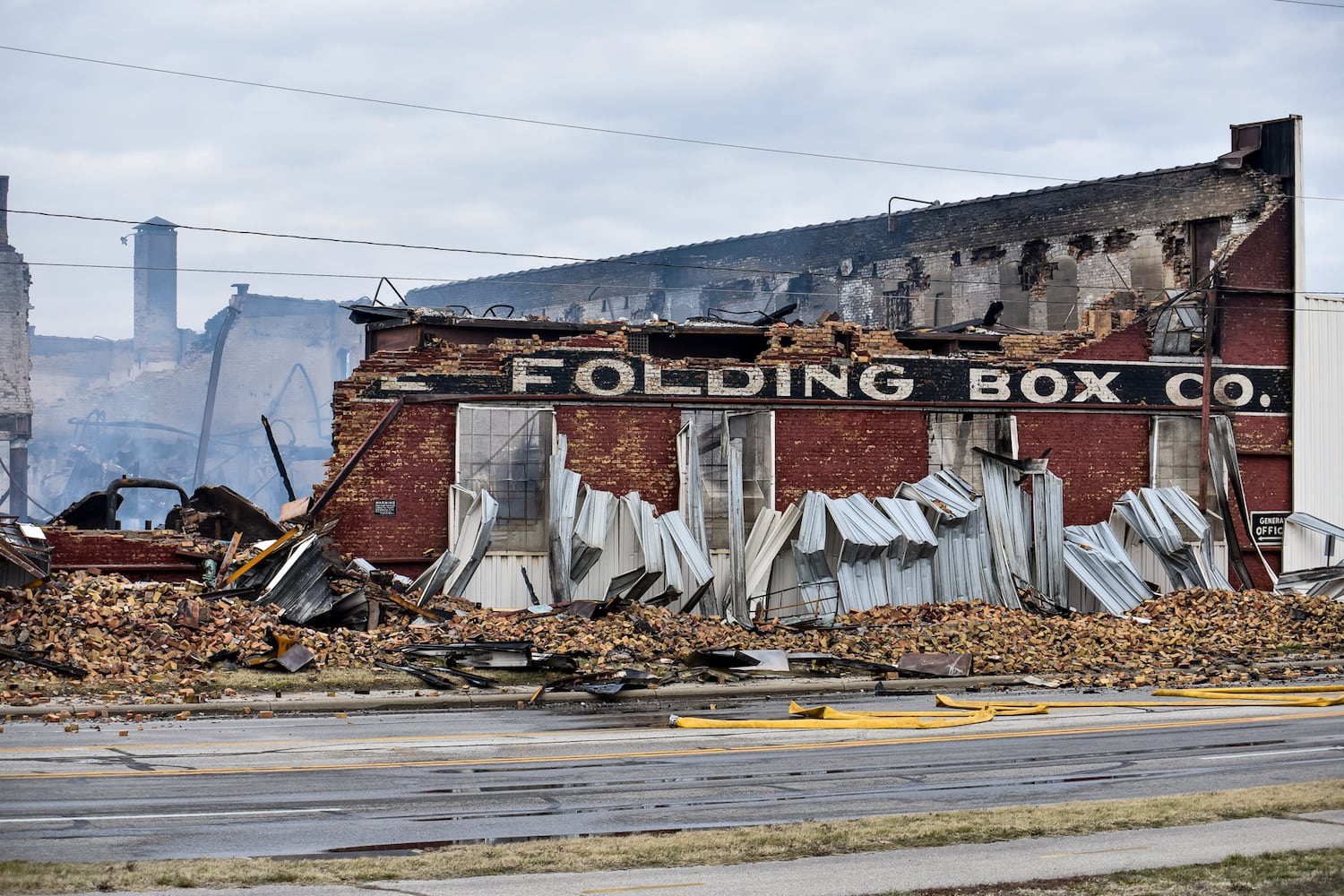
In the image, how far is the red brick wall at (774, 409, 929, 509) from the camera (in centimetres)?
2389

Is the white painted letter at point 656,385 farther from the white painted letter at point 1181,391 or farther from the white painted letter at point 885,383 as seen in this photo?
the white painted letter at point 1181,391

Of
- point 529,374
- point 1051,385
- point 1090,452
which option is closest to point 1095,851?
point 529,374

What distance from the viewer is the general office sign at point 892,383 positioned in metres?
22.8

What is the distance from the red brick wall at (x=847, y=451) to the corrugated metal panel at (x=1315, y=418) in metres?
8.32

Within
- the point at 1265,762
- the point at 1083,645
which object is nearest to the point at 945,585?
the point at 1083,645

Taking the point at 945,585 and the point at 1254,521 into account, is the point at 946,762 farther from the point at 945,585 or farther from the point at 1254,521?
the point at 1254,521

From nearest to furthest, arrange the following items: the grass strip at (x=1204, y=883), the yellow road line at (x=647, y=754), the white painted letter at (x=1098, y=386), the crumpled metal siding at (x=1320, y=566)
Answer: the grass strip at (x=1204, y=883), the yellow road line at (x=647, y=754), the crumpled metal siding at (x=1320, y=566), the white painted letter at (x=1098, y=386)

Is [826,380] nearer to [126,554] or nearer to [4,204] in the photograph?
[126,554]

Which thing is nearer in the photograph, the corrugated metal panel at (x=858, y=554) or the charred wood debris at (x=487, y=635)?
the charred wood debris at (x=487, y=635)

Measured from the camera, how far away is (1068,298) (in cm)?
3469

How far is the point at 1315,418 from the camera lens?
2734cm

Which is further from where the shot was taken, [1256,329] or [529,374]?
Answer: [1256,329]

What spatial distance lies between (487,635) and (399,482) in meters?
4.65

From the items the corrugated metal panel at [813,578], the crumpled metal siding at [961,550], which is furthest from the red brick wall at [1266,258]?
the corrugated metal panel at [813,578]
